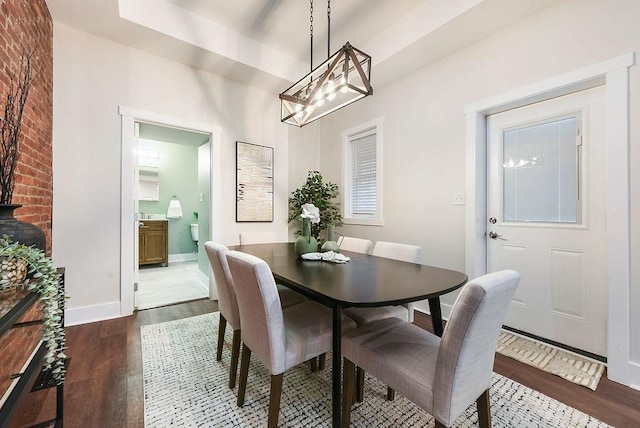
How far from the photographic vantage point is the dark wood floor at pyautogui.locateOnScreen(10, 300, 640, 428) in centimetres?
144

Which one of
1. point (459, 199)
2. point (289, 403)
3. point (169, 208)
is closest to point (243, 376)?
point (289, 403)

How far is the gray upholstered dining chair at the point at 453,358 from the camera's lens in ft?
3.12

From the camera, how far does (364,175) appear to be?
12.8 feet

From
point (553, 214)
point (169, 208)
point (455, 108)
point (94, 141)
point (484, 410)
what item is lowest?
point (484, 410)

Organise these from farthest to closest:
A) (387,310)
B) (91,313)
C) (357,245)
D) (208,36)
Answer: (208,36) → (91,313) → (357,245) → (387,310)

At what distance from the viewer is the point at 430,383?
1.05 meters

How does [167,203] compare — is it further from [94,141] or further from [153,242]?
[94,141]

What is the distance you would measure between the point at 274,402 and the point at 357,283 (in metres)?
0.66

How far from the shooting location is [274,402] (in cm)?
129

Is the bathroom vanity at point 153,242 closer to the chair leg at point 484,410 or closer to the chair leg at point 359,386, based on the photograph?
the chair leg at point 359,386

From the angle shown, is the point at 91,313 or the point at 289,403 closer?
the point at 289,403

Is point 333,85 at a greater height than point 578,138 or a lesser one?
greater

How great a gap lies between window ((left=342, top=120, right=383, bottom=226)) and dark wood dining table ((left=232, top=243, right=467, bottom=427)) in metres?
1.76

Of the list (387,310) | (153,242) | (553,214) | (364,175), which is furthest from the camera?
(153,242)
